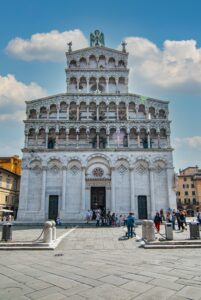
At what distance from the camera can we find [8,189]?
35.5 metres

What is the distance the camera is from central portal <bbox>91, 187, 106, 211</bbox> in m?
28.3

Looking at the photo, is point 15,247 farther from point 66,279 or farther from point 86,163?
point 86,163

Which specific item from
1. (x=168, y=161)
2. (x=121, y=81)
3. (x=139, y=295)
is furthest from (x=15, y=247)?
(x=121, y=81)

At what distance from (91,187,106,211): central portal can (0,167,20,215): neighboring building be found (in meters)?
14.7

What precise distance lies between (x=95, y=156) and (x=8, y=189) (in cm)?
1648

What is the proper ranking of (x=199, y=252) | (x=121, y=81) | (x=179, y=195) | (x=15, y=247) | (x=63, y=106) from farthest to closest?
(x=179, y=195)
(x=121, y=81)
(x=63, y=106)
(x=15, y=247)
(x=199, y=252)

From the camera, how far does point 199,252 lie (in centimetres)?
952

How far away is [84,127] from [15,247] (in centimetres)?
2043

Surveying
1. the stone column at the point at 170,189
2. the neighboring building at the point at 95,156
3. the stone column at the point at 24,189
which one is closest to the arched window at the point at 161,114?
the neighboring building at the point at 95,156

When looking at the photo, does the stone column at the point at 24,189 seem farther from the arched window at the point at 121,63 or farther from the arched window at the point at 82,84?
the arched window at the point at 121,63

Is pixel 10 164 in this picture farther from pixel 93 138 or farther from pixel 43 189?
pixel 93 138

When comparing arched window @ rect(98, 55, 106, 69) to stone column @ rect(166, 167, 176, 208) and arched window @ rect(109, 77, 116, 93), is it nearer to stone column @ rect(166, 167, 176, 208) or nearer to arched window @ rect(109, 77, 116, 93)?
arched window @ rect(109, 77, 116, 93)

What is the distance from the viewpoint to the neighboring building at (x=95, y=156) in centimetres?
2767

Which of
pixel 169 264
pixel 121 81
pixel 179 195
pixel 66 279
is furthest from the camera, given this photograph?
pixel 179 195
